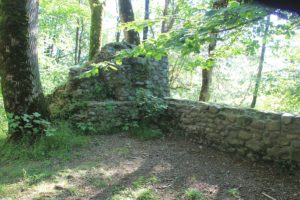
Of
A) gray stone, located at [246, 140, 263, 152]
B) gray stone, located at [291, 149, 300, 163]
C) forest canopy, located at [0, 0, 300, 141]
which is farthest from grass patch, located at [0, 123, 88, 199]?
gray stone, located at [291, 149, 300, 163]

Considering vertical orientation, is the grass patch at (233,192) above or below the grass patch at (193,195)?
above

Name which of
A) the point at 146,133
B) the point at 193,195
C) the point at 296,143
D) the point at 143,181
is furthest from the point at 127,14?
the point at 193,195

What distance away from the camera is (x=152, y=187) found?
11.1ft

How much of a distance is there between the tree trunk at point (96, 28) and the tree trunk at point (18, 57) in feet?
10.8

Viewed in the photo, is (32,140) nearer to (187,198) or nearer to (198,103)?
(187,198)

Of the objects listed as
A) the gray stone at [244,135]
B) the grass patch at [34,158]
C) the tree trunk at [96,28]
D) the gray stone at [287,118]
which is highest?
the tree trunk at [96,28]

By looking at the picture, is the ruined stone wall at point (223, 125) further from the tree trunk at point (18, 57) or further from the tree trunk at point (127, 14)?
the tree trunk at point (127, 14)

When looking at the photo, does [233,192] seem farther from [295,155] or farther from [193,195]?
[295,155]

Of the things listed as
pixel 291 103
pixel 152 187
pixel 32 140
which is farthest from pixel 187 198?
pixel 291 103

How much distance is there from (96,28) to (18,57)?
3922mm

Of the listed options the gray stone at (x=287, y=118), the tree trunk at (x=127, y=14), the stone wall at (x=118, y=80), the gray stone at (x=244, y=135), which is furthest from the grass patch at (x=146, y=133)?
the tree trunk at (x=127, y=14)

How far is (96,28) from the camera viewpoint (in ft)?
26.5

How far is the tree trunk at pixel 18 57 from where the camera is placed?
4492mm

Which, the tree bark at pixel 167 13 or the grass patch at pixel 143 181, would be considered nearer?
the grass patch at pixel 143 181
